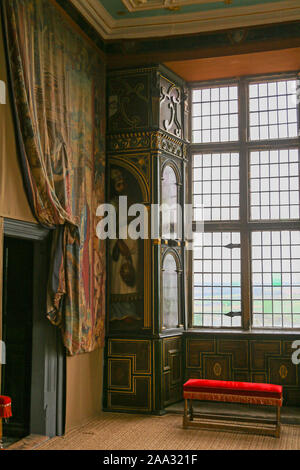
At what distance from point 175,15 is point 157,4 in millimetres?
358

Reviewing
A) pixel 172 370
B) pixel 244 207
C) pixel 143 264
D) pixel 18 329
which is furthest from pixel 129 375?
pixel 244 207

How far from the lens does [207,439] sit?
598 centimetres

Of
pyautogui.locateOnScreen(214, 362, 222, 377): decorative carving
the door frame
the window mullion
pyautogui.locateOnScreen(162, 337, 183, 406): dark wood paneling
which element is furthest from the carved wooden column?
the door frame

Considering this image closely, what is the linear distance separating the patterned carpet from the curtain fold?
0.98 metres

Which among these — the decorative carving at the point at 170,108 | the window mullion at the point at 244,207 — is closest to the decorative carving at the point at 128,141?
the decorative carving at the point at 170,108

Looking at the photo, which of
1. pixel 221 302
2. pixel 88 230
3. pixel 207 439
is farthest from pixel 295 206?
pixel 207 439

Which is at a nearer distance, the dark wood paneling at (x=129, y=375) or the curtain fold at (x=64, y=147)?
the curtain fold at (x=64, y=147)

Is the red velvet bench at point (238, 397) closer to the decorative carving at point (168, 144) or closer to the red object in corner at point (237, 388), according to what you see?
the red object in corner at point (237, 388)

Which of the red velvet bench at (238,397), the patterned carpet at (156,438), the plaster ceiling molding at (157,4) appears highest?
the plaster ceiling molding at (157,4)

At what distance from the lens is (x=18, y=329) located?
623 centimetres

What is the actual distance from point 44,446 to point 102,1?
544cm

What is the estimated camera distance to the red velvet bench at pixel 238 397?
20.2 feet

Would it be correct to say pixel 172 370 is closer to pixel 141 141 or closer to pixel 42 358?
pixel 42 358

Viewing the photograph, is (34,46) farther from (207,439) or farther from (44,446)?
(207,439)
